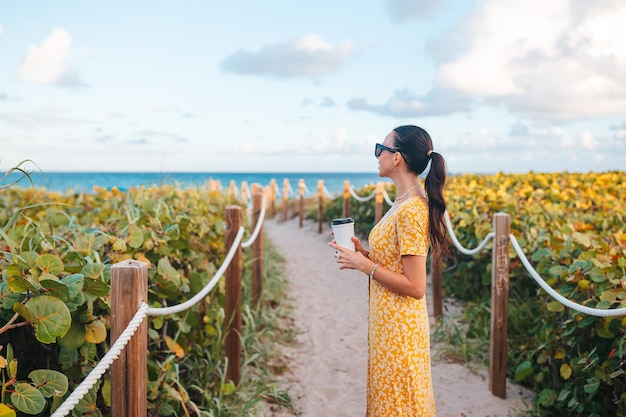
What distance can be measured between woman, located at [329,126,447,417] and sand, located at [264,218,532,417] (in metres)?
1.65

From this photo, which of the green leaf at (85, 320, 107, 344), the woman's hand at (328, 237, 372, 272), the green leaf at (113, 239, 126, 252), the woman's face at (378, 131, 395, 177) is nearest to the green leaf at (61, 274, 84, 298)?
the green leaf at (85, 320, 107, 344)

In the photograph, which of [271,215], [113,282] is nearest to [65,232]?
[113,282]

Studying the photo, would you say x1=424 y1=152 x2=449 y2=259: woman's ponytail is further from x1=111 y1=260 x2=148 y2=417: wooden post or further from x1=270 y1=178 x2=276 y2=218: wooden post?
x1=270 y1=178 x2=276 y2=218: wooden post

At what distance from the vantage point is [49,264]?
216 centimetres

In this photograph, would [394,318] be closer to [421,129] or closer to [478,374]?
[421,129]

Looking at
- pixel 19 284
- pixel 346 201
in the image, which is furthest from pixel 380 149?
pixel 346 201

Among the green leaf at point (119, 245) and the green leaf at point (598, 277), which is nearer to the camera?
the green leaf at point (119, 245)

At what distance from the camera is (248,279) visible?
6734mm

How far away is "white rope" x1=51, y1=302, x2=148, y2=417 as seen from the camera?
5.23 feet

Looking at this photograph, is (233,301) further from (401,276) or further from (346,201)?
(346,201)

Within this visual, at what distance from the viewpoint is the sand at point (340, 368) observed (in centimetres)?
411

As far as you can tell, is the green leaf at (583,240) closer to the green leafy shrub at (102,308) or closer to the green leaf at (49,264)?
the green leafy shrub at (102,308)

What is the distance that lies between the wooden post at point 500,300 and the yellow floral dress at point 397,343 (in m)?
1.79

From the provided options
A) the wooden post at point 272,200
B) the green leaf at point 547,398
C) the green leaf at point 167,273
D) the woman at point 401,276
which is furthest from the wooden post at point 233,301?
the wooden post at point 272,200
